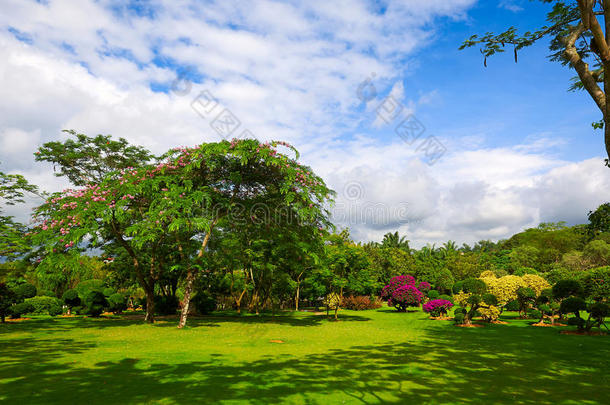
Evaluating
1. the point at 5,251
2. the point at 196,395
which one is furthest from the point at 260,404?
the point at 5,251

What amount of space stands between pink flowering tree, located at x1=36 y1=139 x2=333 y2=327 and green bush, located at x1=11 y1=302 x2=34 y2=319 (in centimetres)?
947

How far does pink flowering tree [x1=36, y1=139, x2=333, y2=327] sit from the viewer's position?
16094mm

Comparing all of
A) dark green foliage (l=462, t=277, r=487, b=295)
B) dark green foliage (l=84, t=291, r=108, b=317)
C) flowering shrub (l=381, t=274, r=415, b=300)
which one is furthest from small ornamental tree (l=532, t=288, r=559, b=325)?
dark green foliage (l=84, t=291, r=108, b=317)

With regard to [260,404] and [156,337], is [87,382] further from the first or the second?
[156,337]

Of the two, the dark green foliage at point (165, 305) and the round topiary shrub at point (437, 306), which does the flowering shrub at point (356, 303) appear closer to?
the round topiary shrub at point (437, 306)

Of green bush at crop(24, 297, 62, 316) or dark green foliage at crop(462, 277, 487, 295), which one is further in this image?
green bush at crop(24, 297, 62, 316)

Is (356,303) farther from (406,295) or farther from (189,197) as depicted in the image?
(189,197)

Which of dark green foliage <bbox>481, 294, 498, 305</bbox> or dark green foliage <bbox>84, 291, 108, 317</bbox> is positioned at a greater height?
dark green foliage <bbox>481, 294, 498, 305</bbox>

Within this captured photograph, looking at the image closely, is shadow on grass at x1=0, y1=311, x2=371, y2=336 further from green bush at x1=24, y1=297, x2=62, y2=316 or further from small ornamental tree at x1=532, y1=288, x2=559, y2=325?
small ornamental tree at x1=532, y1=288, x2=559, y2=325

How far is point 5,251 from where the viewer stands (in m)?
16.5

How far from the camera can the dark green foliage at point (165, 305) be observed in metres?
30.1

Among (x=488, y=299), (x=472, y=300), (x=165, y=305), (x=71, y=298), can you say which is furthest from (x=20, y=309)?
(x=488, y=299)

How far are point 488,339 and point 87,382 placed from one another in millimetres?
16151

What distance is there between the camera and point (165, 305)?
30172 millimetres
